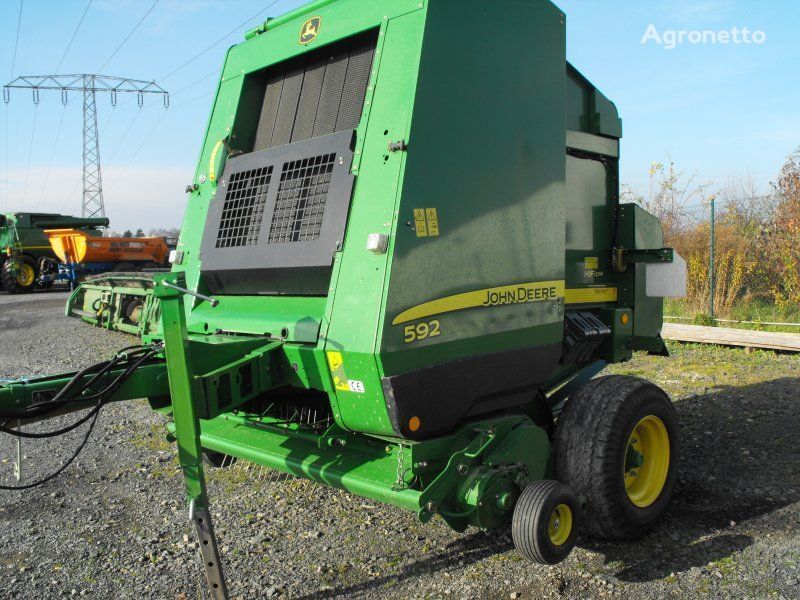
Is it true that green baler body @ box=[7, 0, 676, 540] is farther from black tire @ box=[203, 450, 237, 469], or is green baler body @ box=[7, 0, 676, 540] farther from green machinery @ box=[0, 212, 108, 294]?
green machinery @ box=[0, 212, 108, 294]

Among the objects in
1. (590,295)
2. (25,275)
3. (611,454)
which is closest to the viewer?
(611,454)

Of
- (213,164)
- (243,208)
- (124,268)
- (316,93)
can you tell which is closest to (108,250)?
(124,268)

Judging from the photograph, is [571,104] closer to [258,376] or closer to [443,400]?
[443,400]

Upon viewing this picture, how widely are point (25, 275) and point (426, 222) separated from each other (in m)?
21.9

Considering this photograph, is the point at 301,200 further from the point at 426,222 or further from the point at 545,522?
the point at 545,522

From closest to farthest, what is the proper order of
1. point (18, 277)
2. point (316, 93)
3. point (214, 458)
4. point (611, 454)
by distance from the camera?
point (611, 454) < point (316, 93) < point (214, 458) < point (18, 277)

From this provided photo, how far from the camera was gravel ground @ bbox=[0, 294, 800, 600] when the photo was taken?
11.0 ft

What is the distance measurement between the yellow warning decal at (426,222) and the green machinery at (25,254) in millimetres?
21530

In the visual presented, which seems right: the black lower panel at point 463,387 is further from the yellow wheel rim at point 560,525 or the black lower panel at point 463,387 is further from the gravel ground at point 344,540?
the gravel ground at point 344,540

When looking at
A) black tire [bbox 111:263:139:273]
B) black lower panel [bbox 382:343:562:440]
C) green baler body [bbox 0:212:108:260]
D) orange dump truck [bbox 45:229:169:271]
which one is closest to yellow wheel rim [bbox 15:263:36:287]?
green baler body [bbox 0:212:108:260]

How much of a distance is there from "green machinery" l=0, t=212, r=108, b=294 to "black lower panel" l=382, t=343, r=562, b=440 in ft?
70.1

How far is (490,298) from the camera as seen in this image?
133 inches

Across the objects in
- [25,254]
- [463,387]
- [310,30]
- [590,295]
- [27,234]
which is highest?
[310,30]

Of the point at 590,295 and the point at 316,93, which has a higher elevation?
the point at 316,93
